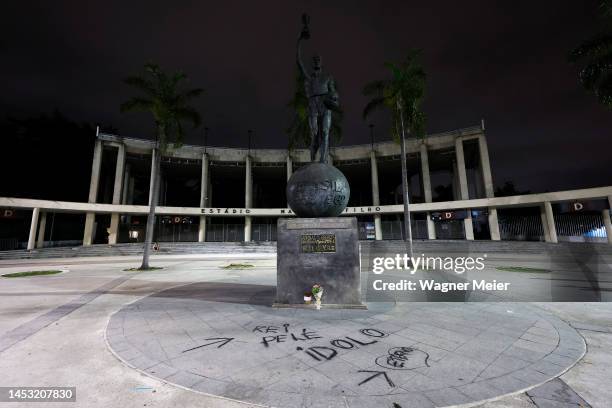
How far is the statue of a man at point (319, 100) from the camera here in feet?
27.0

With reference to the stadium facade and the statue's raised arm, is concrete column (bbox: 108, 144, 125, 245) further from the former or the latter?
the statue's raised arm

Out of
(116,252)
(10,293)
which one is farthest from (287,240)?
(116,252)

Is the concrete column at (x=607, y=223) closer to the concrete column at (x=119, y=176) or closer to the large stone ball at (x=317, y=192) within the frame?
the large stone ball at (x=317, y=192)

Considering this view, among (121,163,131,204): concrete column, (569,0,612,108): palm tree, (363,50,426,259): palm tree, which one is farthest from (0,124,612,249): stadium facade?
(363,50,426,259): palm tree

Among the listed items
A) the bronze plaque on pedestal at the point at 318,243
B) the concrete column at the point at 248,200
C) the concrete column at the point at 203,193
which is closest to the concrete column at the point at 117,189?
the concrete column at the point at 203,193

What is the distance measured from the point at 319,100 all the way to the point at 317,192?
3177mm

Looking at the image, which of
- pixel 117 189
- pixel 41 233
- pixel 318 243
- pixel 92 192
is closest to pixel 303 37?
pixel 318 243

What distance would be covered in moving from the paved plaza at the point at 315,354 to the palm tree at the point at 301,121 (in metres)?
17.5

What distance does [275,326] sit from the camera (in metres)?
5.31

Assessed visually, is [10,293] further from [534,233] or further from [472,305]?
[534,233]

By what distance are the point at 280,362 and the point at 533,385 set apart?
10.5 feet

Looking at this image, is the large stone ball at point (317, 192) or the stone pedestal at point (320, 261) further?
the large stone ball at point (317, 192)

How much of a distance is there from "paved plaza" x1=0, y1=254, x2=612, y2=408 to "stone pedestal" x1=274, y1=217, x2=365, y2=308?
48 centimetres

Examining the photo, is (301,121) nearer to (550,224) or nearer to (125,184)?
(550,224)
